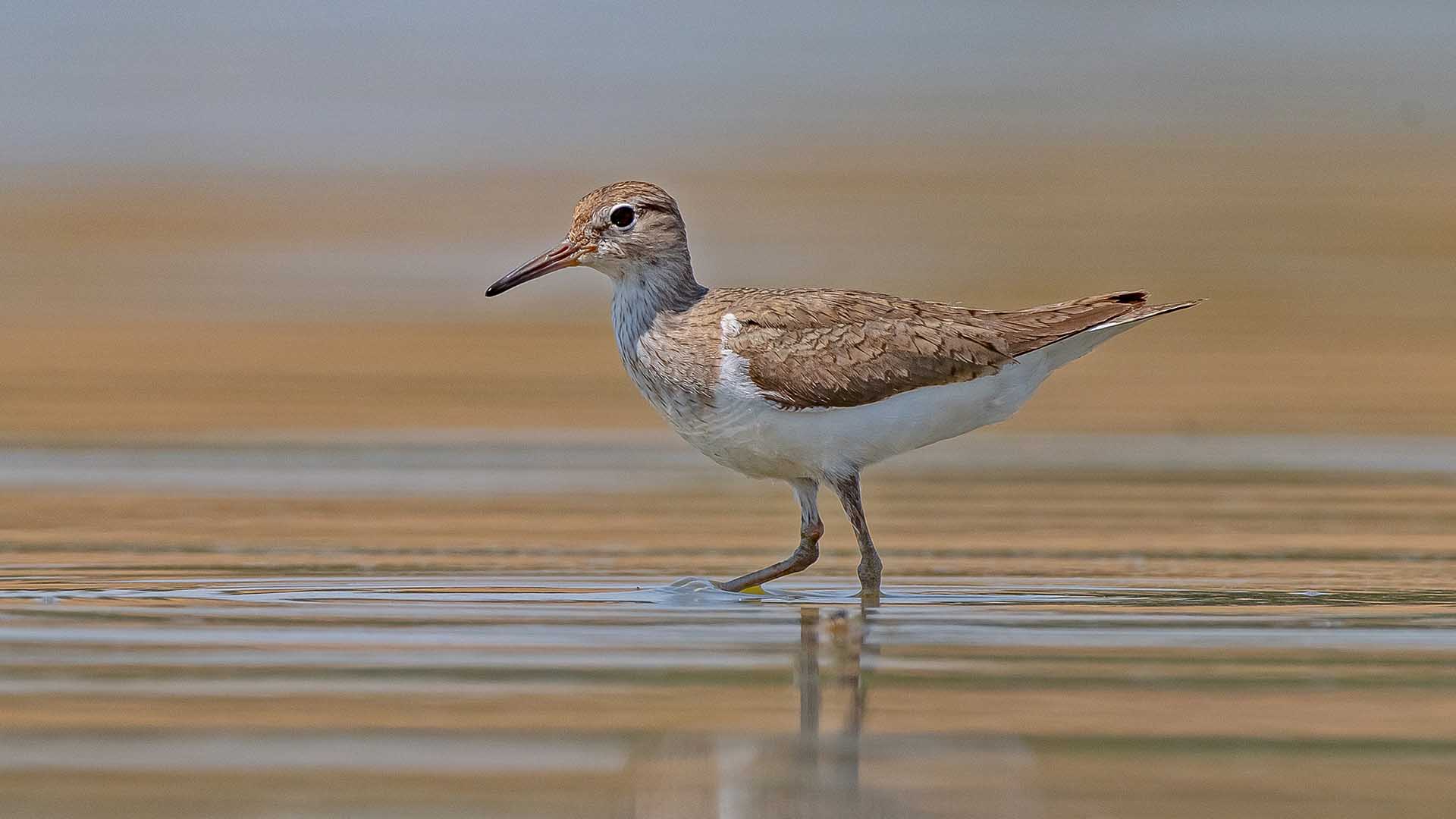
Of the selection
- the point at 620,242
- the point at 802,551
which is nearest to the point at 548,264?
the point at 620,242

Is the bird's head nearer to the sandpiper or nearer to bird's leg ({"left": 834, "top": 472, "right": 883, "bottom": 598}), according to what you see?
the sandpiper

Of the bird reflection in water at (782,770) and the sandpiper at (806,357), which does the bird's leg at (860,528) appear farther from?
the bird reflection in water at (782,770)

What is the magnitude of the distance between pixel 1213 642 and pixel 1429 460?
19.3 feet

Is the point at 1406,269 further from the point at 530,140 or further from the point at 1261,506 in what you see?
the point at 530,140

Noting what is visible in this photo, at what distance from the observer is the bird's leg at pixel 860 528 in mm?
10406

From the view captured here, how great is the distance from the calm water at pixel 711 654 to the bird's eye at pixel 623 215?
1481 millimetres

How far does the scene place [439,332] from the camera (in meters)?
20.9

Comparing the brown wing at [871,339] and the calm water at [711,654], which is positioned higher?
the brown wing at [871,339]

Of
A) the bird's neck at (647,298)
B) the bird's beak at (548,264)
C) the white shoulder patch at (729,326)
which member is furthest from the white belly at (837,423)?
the bird's beak at (548,264)

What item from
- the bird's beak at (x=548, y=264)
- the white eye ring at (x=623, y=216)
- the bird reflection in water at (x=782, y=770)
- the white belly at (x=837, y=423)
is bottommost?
the bird reflection in water at (x=782, y=770)

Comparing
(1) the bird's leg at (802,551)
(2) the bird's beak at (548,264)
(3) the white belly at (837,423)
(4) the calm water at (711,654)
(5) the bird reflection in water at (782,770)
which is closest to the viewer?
(5) the bird reflection in water at (782,770)

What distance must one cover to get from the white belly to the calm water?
0.56 m

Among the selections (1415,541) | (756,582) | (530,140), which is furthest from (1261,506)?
(530,140)

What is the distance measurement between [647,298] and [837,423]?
106cm
